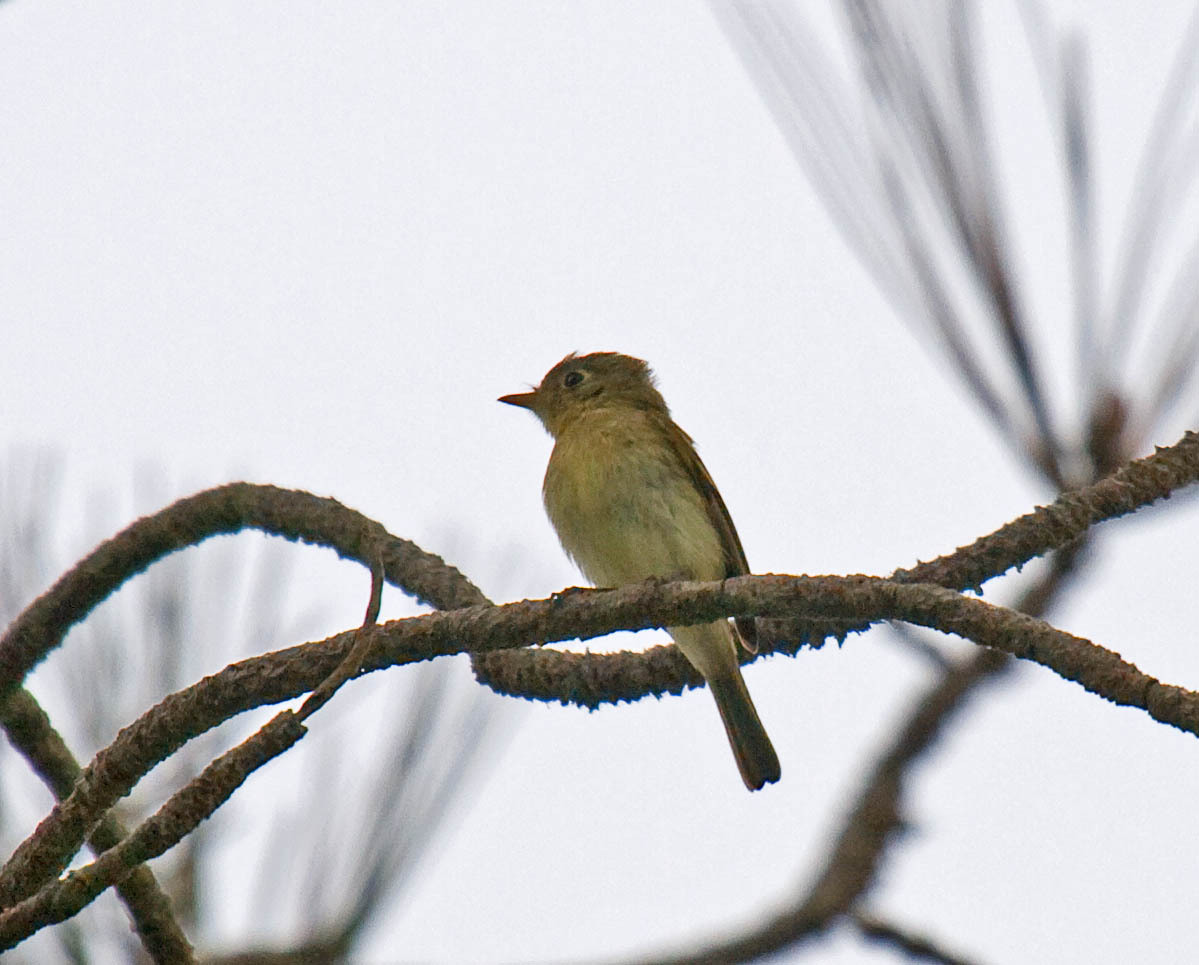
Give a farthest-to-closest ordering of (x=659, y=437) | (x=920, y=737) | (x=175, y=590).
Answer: (x=659, y=437) → (x=175, y=590) → (x=920, y=737)

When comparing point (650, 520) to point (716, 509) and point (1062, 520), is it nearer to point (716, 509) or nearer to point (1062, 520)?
point (716, 509)

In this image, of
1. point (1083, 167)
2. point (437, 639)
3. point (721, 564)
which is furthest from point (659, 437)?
point (437, 639)

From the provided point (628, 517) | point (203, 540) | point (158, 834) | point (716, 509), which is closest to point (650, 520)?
point (628, 517)

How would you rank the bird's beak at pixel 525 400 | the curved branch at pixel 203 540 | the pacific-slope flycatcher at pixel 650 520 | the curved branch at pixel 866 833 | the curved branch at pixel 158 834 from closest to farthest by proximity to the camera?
1. the curved branch at pixel 158 834
2. the curved branch at pixel 203 540
3. the curved branch at pixel 866 833
4. the pacific-slope flycatcher at pixel 650 520
5. the bird's beak at pixel 525 400

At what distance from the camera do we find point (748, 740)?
14.4ft

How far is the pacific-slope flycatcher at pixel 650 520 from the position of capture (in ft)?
14.0

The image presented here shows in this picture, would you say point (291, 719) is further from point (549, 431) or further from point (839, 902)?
point (549, 431)

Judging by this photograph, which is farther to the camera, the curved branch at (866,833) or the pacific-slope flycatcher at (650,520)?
the pacific-slope flycatcher at (650,520)

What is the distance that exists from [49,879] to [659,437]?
2.71m

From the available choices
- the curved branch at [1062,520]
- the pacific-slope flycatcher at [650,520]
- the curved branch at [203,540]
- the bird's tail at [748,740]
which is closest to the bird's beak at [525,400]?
the pacific-slope flycatcher at [650,520]

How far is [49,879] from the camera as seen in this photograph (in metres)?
2.15

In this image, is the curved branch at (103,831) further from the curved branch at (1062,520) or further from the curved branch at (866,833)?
the curved branch at (866,833)

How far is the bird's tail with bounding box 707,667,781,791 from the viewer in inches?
169

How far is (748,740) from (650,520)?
0.69 meters
